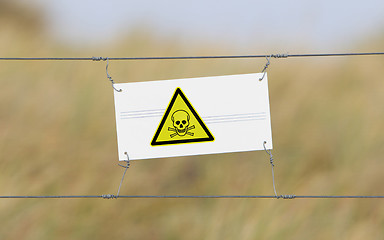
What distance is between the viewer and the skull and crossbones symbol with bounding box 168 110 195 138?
1.37m

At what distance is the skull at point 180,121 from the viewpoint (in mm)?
1366

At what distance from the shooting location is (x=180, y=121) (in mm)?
1369

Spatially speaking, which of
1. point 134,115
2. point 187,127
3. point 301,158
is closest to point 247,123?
point 187,127

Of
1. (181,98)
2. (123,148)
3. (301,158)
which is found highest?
(301,158)

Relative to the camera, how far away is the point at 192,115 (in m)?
1.37

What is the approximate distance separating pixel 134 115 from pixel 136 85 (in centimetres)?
8

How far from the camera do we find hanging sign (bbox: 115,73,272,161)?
1369 millimetres

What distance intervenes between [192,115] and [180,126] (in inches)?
1.8

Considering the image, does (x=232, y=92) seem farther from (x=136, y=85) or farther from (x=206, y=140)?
(x=136, y=85)

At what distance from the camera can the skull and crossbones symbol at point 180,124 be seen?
137 cm

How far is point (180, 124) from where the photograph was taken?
1367 mm

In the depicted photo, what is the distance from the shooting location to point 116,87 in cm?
138

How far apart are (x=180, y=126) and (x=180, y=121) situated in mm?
14

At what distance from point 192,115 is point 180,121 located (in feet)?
0.12
